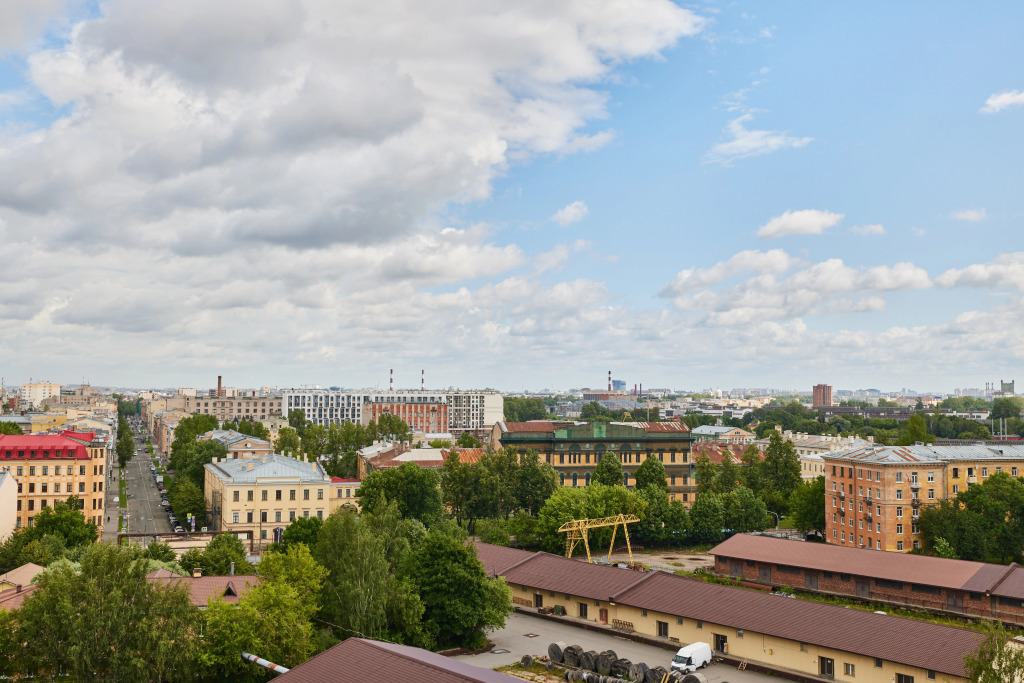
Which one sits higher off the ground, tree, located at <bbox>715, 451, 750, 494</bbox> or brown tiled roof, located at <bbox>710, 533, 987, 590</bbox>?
tree, located at <bbox>715, 451, 750, 494</bbox>

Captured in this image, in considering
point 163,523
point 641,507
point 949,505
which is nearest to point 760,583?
point 641,507

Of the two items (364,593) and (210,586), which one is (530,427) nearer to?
(210,586)

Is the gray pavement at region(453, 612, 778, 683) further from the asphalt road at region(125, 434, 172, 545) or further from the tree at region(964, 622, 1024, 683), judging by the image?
the asphalt road at region(125, 434, 172, 545)

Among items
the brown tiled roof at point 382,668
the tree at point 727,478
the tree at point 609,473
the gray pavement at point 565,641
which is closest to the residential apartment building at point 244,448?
the tree at point 609,473

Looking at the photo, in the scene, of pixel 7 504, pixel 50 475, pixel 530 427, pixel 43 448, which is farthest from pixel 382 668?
pixel 530 427

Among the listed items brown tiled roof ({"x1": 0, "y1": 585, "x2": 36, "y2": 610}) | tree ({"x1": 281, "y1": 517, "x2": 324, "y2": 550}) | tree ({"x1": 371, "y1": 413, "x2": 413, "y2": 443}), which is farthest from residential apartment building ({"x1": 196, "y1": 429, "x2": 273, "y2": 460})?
brown tiled roof ({"x1": 0, "y1": 585, "x2": 36, "y2": 610})

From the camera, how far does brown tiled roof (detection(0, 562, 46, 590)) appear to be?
46362 millimetres

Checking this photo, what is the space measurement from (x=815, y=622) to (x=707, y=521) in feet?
120

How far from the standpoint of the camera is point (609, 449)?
92062mm

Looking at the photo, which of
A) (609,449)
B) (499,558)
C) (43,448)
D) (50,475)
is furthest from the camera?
(609,449)

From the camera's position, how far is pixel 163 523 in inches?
3514

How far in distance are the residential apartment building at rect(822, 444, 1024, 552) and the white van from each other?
36.7 metres

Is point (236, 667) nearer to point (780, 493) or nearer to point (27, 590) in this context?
point (27, 590)

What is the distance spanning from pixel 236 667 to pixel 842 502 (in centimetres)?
5977
